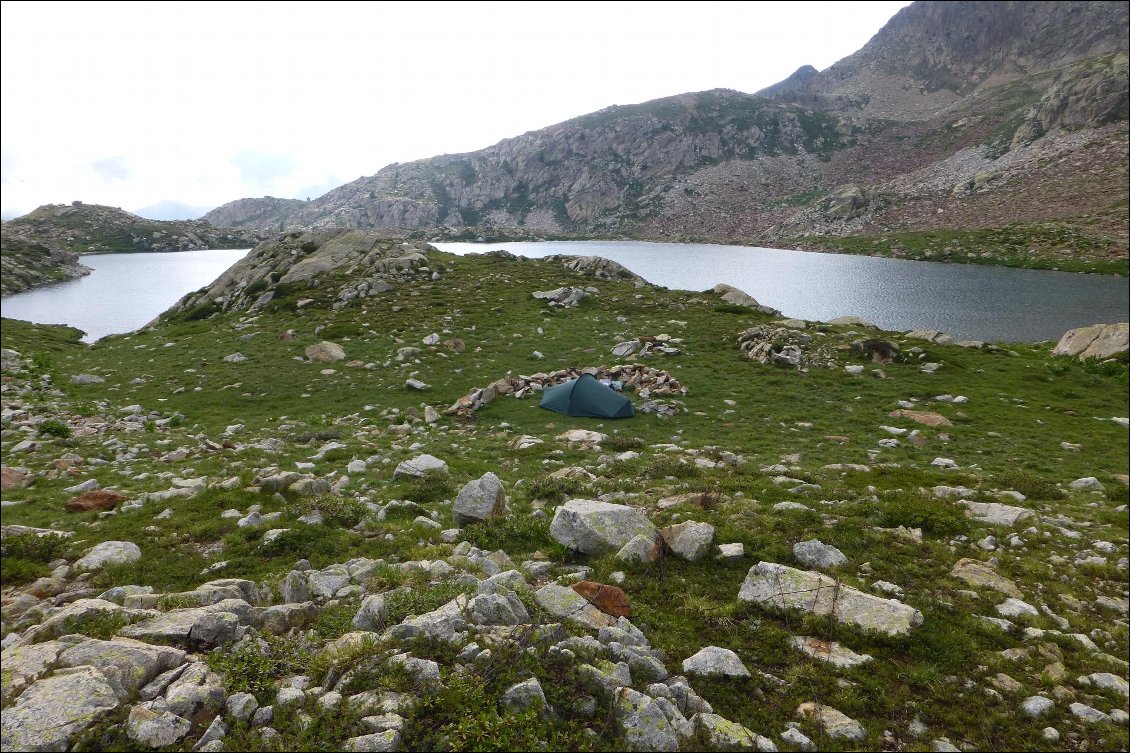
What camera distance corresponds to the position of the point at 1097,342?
3008 cm

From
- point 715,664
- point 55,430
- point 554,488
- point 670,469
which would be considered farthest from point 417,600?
point 55,430

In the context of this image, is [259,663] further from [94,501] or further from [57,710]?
[94,501]

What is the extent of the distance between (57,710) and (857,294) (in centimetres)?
7799

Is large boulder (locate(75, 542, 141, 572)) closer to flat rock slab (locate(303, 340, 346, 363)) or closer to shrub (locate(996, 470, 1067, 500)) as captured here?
shrub (locate(996, 470, 1067, 500))

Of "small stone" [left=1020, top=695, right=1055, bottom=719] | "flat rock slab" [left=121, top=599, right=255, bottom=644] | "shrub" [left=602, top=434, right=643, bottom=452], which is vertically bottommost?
"shrub" [left=602, top=434, right=643, bottom=452]

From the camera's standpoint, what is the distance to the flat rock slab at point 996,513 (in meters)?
10.8

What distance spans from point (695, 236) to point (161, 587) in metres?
199

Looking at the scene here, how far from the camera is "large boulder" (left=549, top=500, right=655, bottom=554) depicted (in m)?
9.07

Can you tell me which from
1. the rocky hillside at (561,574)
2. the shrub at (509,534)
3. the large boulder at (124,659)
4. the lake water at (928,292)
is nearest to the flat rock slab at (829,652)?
the rocky hillside at (561,574)

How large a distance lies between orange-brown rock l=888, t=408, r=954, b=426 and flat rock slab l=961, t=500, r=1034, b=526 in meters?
9.25

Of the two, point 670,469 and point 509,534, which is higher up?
point 509,534

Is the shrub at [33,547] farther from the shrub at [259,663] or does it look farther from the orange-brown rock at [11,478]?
the shrub at [259,663]

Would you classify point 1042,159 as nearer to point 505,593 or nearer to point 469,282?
point 469,282

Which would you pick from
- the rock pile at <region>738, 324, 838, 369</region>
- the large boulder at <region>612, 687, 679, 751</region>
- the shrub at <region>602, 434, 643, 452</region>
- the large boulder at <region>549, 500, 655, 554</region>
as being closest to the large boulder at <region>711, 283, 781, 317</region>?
the rock pile at <region>738, 324, 838, 369</region>
